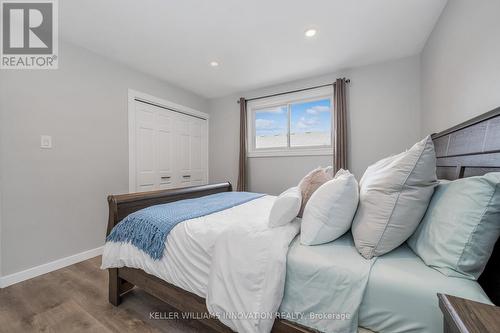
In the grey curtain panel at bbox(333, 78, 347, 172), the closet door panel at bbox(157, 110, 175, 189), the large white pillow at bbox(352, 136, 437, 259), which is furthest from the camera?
the closet door panel at bbox(157, 110, 175, 189)

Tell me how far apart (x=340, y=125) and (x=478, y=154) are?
71.5 inches

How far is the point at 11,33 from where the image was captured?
1.90m

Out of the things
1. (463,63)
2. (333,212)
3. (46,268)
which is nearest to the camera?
(333,212)

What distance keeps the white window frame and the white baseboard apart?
8.53 ft

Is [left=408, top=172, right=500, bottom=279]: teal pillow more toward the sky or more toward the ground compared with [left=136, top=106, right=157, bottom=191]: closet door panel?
more toward the ground

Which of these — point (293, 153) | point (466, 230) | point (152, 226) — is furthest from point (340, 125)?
point (152, 226)

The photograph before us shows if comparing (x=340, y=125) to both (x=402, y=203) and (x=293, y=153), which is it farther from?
(x=402, y=203)

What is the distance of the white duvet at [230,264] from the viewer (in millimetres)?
918

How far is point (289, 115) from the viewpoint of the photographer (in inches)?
136

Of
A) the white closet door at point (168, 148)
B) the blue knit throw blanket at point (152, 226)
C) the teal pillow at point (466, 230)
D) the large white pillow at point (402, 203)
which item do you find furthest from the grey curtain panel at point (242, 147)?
the teal pillow at point (466, 230)

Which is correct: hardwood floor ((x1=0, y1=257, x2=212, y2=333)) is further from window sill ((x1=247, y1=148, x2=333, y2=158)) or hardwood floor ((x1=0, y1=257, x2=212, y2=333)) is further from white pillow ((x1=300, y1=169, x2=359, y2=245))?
window sill ((x1=247, y1=148, x2=333, y2=158))

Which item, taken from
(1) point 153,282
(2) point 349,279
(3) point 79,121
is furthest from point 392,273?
(3) point 79,121

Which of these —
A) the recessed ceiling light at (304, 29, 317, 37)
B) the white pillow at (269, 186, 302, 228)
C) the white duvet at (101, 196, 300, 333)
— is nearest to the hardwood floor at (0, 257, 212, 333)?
the white duvet at (101, 196, 300, 333)

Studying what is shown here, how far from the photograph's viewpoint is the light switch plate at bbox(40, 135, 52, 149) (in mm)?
2041
